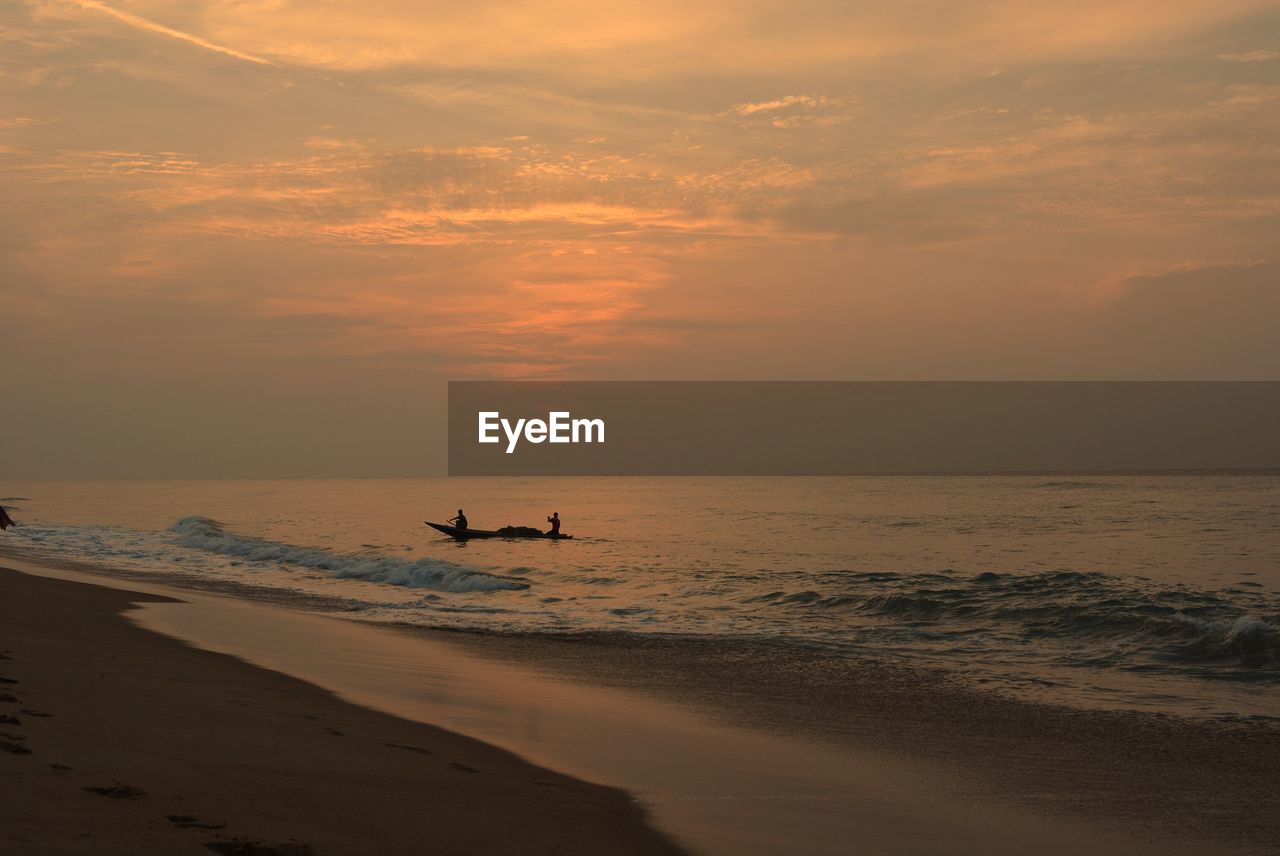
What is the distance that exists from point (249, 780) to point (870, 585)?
22.4 metres

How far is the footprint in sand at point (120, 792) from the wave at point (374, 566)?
2285 centimetres

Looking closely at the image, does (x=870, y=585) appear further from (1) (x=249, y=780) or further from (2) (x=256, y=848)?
(2) (x=256, y=848)

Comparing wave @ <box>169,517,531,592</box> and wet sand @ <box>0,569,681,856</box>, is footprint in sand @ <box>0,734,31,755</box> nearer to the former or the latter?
wet sand @ <box>0,569,681,856</box>

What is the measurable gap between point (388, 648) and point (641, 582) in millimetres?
14325

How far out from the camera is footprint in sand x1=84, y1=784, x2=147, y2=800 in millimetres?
5820

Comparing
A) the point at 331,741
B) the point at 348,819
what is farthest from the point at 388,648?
the point at 348,819

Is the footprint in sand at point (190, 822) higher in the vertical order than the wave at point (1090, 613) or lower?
higher

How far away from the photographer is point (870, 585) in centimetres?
2744

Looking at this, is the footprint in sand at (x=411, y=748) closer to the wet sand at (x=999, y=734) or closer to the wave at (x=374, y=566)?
the wet sand at (x=999, y=734)

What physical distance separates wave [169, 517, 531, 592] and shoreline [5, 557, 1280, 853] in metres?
12.3

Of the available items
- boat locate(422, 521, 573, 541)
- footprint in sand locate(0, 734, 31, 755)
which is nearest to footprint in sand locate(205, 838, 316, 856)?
footprint in sand locate(0, 734, 31, 755)

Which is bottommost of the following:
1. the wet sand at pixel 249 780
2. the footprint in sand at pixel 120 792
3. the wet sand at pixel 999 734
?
the wet sand at pixel 999 734

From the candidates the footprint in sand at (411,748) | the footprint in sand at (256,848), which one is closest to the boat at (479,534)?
the footprint in sand at (411,748)

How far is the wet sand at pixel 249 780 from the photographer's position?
5469 mm
